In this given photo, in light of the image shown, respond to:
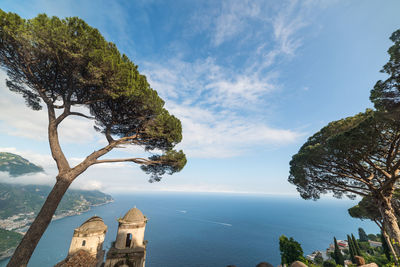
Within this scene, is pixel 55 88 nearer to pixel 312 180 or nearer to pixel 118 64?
pixel 118 64

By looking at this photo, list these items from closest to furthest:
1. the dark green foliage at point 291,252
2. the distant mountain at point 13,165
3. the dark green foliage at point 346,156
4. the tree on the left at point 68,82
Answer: the tree on the left at point 68,82 → the dark green foliage at point 346,156 → the dark green foliage at point 291,252 → the distant mountain at point 13,165

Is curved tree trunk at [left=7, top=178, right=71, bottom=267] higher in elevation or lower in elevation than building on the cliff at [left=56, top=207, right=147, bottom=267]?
higher

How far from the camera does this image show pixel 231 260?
4656 centimetres

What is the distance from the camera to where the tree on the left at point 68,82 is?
272 inches

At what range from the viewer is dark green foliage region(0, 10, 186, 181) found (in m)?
7.14

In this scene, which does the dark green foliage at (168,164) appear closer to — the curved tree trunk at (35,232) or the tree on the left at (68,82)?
the tree on the left at (68,82)

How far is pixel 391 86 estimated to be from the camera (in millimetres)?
8117

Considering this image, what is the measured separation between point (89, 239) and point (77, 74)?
14.0 metres

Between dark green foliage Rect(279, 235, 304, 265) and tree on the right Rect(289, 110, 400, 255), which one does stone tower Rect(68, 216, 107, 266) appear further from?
dark green foliage Rect(279, 235, 304, 265)

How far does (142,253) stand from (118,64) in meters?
13.7

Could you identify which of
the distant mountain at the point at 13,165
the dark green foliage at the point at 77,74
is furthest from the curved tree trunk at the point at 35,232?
the distant mountain at the point at 13,165

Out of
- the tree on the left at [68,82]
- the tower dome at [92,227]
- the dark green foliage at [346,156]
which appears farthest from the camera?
the tower dome at [92,227]

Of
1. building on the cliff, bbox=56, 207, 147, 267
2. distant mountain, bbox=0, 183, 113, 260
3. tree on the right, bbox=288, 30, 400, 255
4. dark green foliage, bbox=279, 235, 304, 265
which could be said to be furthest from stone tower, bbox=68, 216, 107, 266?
distant mountain, bbox=0, 183, 113, 260

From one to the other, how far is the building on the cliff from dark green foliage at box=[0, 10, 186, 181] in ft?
20.6
